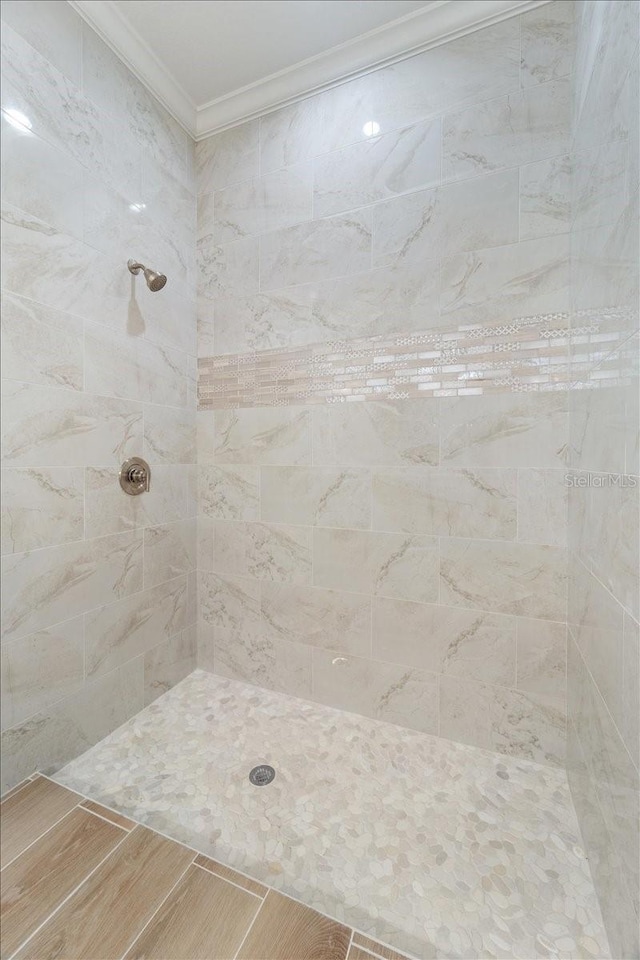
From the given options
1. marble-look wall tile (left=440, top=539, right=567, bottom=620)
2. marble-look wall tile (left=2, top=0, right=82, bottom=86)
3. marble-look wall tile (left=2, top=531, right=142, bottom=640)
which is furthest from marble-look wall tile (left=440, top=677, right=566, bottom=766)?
marble-look wall tile (left=2, top=0, right=82, bottom=86)

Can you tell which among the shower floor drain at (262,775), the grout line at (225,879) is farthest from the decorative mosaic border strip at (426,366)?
the grout line at (225,879)

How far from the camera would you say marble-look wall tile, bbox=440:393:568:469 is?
48.9 inches

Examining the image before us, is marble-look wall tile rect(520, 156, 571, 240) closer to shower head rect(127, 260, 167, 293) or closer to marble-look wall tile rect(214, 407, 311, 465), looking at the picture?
marble-look wall tile rect(214, 407, 311, 465)

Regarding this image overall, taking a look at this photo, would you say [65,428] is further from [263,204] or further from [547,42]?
[547,42]

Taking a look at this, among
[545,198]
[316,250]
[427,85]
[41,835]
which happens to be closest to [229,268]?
[316,250]

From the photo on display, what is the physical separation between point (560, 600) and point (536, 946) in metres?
0.78

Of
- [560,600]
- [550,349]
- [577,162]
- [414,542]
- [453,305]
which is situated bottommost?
[560,600]

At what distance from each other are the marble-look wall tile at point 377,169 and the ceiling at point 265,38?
29 cm

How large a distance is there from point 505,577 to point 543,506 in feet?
0.85

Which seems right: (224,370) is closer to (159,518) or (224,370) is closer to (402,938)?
(159,518)

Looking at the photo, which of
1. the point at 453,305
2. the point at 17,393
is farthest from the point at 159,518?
the point at 453,305

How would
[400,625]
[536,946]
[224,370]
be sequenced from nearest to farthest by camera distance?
1. [536,946]
2. [400,625]
3. [224,370]

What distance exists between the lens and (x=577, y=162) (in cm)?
115

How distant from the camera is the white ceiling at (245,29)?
1.33m
